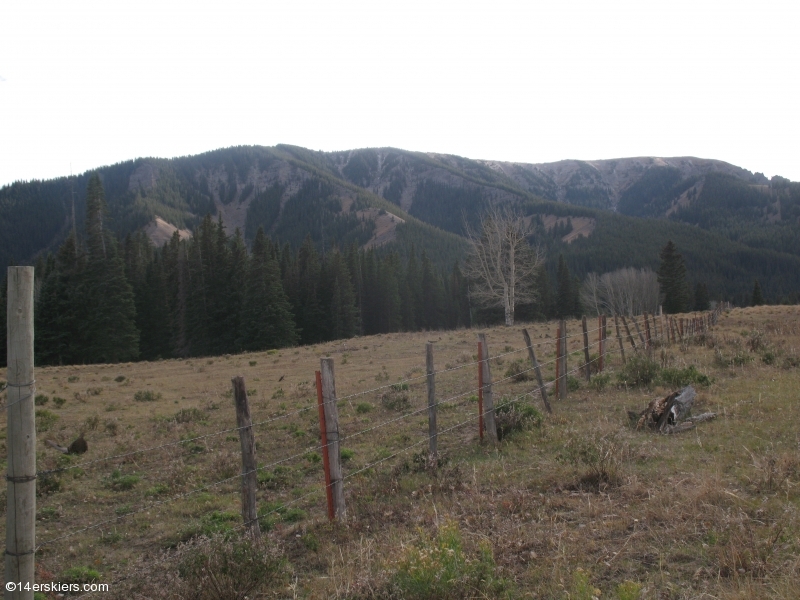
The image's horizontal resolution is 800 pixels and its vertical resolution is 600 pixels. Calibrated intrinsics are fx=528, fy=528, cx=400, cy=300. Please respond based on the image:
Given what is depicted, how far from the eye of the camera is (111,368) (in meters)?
33.4

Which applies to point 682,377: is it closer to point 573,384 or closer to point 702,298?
point 573,384

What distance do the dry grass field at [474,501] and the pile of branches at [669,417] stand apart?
292mm

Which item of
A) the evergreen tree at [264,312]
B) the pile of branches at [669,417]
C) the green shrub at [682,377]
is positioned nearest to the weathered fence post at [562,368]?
the green shrub at [682,377]

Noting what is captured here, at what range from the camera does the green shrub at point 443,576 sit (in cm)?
396

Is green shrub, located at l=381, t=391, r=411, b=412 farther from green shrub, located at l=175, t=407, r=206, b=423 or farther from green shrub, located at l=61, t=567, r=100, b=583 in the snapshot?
green shrub, located at l=61, t=567, r=100, b=583

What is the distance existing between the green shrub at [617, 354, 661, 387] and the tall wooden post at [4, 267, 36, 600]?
12535 mm

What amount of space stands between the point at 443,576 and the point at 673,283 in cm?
6891

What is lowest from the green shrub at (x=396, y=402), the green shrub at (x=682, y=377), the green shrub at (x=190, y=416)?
the green shrub at (x=190, y=416)

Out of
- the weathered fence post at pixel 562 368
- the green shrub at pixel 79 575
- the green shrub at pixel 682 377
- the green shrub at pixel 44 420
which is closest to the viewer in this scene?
the green shrub at pixel 79 575

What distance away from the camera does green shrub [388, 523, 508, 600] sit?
13.0 feet

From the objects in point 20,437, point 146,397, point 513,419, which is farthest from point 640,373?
point 146,397

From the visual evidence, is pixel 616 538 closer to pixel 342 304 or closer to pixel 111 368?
pixel 111 368

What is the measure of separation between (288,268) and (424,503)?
206 ft

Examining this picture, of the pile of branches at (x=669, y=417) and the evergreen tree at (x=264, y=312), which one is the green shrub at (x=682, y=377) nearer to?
the pile of branches at (x=669, y=417)
